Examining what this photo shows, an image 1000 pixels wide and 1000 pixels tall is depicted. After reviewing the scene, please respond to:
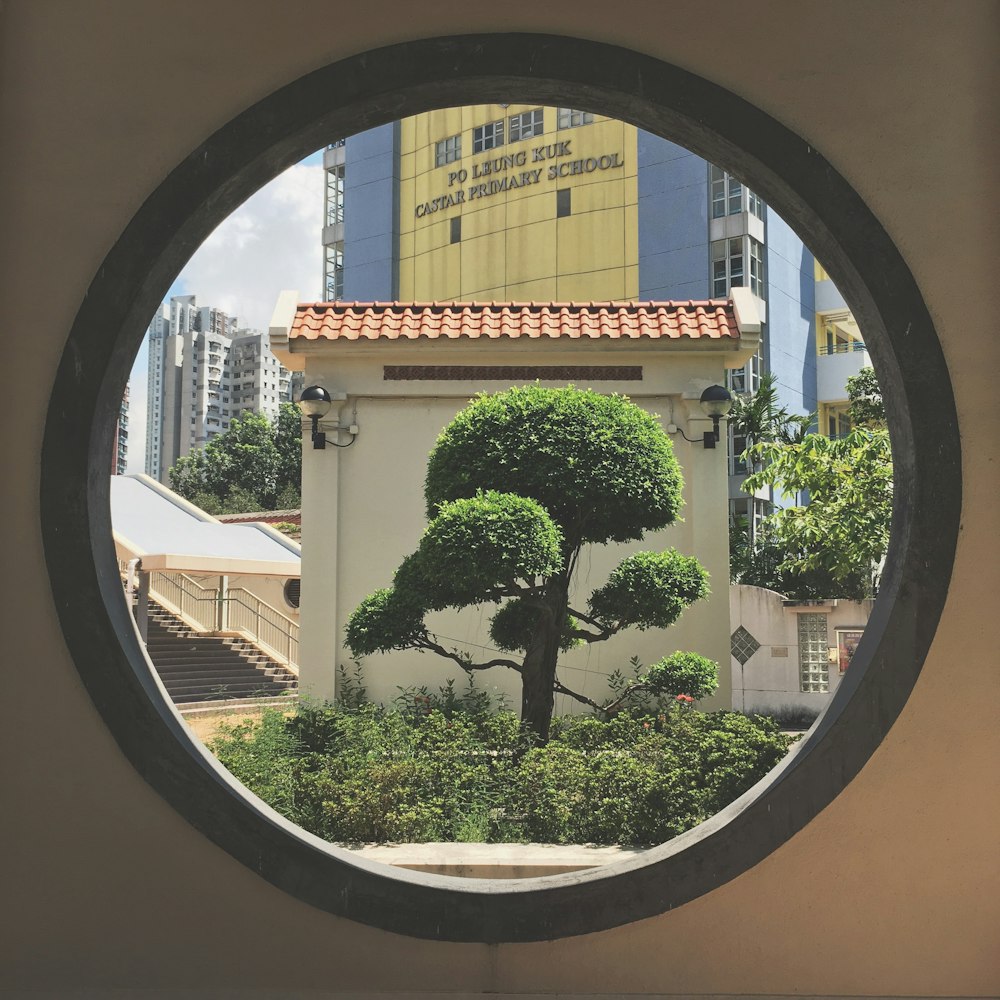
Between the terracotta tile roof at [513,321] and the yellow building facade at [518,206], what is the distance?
1368 cm

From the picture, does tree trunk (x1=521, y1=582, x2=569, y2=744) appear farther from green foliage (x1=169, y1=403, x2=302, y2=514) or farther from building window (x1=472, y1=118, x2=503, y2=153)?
green foliage (x1=169, y1=403, x2=302, y2=514)

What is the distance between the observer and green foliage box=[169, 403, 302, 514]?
31109 millimetres

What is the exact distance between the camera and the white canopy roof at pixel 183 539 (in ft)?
38.9

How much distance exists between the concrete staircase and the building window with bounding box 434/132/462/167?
1322cm

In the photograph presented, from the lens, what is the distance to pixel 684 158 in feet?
68.2

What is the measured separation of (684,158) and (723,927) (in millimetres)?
20350

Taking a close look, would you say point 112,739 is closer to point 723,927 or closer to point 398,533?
point 723,927

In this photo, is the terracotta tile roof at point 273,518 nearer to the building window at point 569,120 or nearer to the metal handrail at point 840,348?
the building window at point 569,120

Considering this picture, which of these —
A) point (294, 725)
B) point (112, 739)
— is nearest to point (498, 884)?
point (112, 739)

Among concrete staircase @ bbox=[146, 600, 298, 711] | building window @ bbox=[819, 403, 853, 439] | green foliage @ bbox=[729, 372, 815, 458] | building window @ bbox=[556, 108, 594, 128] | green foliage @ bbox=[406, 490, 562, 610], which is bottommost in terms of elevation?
concrete staircase @ bbox=[146, 600, 298, 711]

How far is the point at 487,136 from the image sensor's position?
76.8ft

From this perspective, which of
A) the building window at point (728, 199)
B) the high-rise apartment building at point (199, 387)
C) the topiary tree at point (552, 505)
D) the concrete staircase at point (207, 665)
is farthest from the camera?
the high-rise apartment building at point (199, 387)

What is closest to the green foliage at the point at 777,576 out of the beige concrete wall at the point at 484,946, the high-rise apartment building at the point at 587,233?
the high-rise apartment building at the point at 587,233

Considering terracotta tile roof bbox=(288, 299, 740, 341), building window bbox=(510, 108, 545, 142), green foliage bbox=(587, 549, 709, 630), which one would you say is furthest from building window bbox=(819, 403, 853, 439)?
green foliage bbox=(587, 549, 709, 630)
